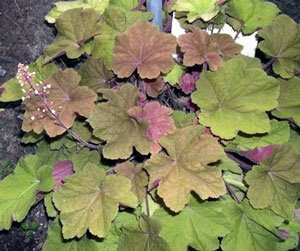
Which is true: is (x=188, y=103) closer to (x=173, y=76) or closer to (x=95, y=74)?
(x=173, y=76)

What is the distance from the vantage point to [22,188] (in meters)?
1.61

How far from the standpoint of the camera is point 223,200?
1.58 metres

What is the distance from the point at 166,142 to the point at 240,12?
56cm

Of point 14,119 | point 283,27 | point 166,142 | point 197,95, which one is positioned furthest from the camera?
point 14,119

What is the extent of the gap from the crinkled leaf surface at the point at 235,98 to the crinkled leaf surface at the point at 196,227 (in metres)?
0.21

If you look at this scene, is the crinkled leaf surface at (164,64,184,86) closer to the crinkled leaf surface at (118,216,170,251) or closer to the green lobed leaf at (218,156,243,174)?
the green lobed leaf at (218,156,243,174)

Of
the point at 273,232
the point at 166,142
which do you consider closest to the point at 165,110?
the point at 166,142

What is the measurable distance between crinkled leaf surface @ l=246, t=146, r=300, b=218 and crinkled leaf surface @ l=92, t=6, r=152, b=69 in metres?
0.54

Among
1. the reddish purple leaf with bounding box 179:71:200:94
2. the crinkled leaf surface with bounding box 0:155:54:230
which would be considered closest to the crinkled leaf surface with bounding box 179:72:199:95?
the reddish purple leaf with bounding box 179:71:200:94

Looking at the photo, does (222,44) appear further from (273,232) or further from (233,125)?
(273,232)

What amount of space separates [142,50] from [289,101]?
453mm

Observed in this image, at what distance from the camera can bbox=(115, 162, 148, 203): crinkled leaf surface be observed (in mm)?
1506

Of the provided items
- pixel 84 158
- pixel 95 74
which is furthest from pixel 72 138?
pixel 95 74

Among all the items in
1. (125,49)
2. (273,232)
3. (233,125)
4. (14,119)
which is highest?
(125,49)
